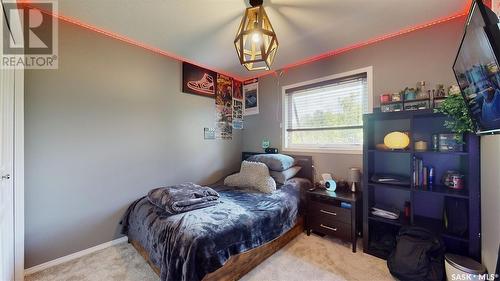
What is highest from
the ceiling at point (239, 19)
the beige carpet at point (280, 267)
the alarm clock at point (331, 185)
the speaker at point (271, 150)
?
the ceiling at point (239, 19)

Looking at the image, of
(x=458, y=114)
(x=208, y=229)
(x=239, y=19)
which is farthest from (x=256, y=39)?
(x=458, y=114)

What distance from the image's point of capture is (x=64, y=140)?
2008 millimetres

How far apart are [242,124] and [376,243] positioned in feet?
8.77

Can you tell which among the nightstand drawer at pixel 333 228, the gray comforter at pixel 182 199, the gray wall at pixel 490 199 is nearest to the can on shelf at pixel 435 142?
the gray wall at pixel 490 199

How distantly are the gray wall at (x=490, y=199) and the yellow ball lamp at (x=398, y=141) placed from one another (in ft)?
1.67

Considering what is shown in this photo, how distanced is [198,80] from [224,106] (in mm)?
639

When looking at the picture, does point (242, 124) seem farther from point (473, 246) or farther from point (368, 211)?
point (473, 246)

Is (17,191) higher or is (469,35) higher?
(469,35)

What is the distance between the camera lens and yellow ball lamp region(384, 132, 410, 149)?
2.01 m

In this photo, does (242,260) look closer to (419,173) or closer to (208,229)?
(208,229)

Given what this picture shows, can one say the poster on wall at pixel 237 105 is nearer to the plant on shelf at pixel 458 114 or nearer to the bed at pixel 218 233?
the bed at pixel 218 233

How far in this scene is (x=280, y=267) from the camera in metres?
1.90

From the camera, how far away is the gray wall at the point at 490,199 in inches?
50.4

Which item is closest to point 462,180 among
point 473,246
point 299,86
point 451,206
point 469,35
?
point 451,206
